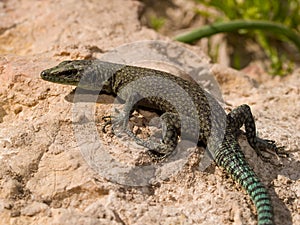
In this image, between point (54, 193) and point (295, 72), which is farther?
point (295, 72)

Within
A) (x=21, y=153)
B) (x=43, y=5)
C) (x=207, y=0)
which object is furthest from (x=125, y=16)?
(x=21, y=153)

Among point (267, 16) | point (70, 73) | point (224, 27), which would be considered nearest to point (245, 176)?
point (70, 73)

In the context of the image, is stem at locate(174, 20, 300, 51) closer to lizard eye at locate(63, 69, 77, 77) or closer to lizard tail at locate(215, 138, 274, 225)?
lizard eye at locate(63, 69, 77, 77)

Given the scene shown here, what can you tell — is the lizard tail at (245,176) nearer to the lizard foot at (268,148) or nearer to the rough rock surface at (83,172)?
the rough rock surface at (83,172)

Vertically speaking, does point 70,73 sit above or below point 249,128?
above

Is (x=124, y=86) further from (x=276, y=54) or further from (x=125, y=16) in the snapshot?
(x=276, y=54)

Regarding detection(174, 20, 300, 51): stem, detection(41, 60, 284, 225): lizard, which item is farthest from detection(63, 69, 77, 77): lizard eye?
detection(174, 20, 300, 51): stem

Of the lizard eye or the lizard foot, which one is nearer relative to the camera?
the lizard foot

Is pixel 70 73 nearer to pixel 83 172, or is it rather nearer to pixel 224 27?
pixel 83 172
